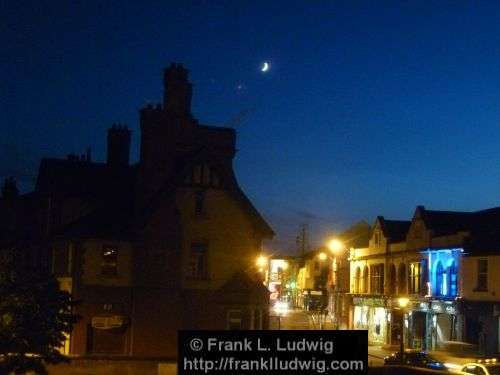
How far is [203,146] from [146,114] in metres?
4.73

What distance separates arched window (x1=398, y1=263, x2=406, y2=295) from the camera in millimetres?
57406

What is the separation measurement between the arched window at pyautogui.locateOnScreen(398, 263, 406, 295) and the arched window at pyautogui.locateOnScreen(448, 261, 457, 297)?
6980 mm

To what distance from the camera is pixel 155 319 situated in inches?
1682

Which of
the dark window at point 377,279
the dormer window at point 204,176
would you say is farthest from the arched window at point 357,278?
the dormer window at point 204,176

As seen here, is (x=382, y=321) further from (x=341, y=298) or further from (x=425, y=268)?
(x=341, y=298)

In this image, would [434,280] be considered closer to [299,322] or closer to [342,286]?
[299,322]

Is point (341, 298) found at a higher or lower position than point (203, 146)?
lower

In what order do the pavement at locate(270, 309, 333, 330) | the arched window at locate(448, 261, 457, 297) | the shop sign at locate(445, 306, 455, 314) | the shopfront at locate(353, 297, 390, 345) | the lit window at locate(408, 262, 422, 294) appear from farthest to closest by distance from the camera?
the pavement at locate(270, 309, 333, 330)
the shopfront at locate(353, 297, 390, 345)
the lit window at locate(408, 262, 422, 294)
the arched window at locate(448, 261, 457, 297)
the shop sign at locate(445, 306, 455, 314)

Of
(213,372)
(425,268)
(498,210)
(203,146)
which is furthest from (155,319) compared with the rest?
(213,372)

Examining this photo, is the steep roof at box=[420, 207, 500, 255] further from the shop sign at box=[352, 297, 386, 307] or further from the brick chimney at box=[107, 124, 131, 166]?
the brick chimney at box=[107, 124, 131, 166]

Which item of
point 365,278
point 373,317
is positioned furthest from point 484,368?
point 365,278

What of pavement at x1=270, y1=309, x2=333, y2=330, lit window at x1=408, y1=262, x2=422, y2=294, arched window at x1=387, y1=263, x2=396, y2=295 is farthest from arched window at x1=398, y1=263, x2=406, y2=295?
pavement at x1=270, y1=309, x2=333, y2=330

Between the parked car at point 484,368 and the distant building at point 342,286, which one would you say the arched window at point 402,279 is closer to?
the distant building at point 342,286

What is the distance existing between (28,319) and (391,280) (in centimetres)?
4355
